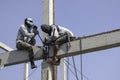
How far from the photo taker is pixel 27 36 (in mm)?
10172

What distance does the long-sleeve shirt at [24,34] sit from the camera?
33.3ft

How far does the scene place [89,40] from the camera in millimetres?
9242

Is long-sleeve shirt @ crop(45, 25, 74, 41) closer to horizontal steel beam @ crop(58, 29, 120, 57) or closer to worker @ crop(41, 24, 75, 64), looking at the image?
worker @ crop(41, 24, 75, 64)

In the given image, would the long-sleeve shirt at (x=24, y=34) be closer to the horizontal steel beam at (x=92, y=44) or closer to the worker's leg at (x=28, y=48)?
the worker's leg at (x=28, y=48)

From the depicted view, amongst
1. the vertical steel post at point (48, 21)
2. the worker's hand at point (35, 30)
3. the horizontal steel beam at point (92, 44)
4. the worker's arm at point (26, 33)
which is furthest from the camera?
the worker's arm at point (26, 33)

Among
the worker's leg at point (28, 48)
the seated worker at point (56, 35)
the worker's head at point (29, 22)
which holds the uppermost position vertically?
the worker's head at point (29, 22)

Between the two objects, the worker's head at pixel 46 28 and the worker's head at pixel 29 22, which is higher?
the worker's head at pixel 29 22

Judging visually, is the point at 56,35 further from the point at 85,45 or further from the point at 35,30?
the point at 85,45

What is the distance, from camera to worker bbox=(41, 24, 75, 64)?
9555mm

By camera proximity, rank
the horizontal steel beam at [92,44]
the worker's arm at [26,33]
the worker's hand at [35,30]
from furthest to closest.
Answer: the worker's arm at [26,33] < the worker's hand at [35,30] < the horizontal steel beam at [92,44]

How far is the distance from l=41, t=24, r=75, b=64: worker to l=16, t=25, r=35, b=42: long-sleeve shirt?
2.01 feet

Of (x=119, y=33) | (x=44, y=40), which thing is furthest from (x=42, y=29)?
(x=119, y=33)

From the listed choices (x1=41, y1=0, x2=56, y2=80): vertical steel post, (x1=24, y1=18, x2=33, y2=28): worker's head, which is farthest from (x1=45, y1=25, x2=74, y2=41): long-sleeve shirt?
(x1=24, y1=18, x2=33, y2=28): worker's head

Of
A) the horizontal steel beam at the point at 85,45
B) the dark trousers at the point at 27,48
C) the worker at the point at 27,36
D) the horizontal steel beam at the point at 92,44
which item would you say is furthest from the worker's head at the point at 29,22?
the horizontal steel beam at the point at 92,44
